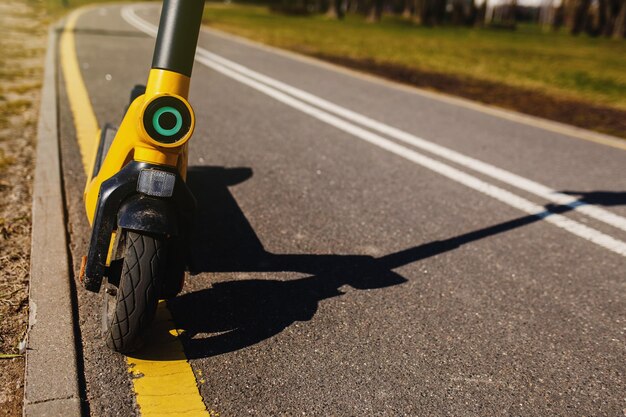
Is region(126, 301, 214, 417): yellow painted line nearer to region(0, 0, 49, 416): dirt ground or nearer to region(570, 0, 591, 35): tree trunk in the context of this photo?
region(0, 0, 49, 416): dirt ground

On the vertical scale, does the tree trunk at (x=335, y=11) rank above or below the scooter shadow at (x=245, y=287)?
above

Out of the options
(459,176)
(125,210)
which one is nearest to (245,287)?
(125,210)

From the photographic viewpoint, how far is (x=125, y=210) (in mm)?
2285

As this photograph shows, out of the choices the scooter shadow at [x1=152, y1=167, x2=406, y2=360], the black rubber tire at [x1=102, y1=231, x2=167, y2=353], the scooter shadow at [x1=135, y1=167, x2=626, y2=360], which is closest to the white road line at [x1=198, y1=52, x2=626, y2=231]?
the scooter shadow at [x1=135, y1=167, x2=626, y2=360]

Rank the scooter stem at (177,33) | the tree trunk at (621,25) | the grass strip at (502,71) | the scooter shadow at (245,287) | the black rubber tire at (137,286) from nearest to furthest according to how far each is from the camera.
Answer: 1. the black rubber tire at (137,286)
2. the scooter stem at (177,33)
3. the scooter shadow at (245,287)
4. the grass strip at (502,71)
5. the tree trunk at (621,25)

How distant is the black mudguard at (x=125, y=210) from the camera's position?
2266 millimetres

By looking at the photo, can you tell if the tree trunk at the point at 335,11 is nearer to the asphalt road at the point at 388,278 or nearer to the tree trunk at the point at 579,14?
the tree trunk at the point at 579,14

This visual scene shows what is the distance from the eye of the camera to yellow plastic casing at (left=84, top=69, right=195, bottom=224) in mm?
2322

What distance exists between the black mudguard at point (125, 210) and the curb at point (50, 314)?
0.25 meters

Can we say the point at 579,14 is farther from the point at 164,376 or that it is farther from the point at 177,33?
the point at 164,376

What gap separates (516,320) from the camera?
112 inches

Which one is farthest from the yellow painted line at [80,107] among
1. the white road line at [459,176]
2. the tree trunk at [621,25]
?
the tree trunk at [621,25]

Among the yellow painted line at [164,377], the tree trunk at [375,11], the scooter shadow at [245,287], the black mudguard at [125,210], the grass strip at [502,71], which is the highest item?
the tree trunk at [375,11]

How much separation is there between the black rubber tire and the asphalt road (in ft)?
0.50
